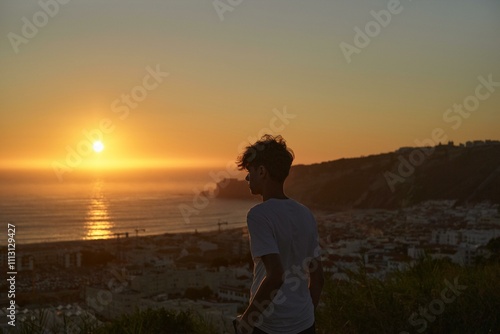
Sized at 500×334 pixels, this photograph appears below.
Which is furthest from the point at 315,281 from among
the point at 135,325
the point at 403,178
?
the point at 403,178

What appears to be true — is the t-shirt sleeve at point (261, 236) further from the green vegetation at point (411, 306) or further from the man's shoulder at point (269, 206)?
the green vegetation at point (411, 306)

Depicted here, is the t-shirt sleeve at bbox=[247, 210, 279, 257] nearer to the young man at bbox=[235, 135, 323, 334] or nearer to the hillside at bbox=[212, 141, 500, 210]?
the young man at bbox=[235, 135, 323, 334]

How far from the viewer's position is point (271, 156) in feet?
7.05

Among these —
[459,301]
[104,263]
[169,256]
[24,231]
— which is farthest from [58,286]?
[24,231]

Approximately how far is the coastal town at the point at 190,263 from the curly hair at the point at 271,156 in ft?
7.79

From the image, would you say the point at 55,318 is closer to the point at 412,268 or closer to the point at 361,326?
the point at 361,326

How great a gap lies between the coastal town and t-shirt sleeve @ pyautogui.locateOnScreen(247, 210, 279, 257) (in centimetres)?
237

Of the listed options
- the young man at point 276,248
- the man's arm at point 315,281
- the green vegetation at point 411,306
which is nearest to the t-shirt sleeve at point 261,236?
the young man at point 276,248

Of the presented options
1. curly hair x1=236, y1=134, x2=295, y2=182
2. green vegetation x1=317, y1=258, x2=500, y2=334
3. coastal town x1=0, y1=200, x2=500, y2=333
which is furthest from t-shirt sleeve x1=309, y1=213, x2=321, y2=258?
coastal town x1=0, y1=200, x2=500, y2=333

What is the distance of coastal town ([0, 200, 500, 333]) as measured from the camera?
7.60 m

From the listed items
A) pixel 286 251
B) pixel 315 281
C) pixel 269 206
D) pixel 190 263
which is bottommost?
pixel 190 263

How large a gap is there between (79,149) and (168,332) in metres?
10.4
